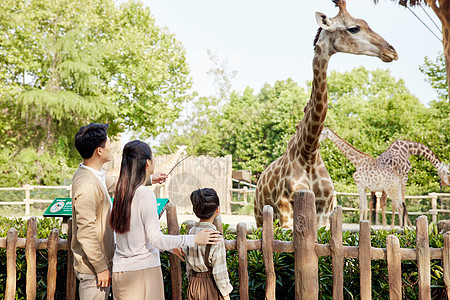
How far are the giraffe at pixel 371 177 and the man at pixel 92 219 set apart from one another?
287 inches

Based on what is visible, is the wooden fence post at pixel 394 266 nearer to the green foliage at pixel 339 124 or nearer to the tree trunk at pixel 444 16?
the tree trunk at pixel 444 16

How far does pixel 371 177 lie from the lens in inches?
380

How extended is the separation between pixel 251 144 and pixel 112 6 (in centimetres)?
868

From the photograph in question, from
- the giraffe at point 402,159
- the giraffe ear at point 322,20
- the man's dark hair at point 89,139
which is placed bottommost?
the man's dark hair at point 89,139

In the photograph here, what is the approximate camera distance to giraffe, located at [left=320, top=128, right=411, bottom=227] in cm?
951

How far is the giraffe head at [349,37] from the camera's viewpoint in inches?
161

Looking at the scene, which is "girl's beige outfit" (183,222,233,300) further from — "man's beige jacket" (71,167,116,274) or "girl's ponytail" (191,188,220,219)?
"man's beige jacket" (71,167,116,274)

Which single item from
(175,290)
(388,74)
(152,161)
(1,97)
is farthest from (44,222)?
(388,74)

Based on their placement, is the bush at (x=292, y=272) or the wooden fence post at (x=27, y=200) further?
the wooden fence post at (x=27, y=200)

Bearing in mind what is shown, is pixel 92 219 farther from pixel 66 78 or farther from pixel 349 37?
pixel 66 78

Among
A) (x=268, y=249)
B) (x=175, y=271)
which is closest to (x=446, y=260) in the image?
(x=268, y=249)

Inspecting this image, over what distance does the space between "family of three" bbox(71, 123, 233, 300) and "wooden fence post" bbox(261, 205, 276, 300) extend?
0.54 meters

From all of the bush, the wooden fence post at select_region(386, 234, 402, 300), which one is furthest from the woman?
the wooden fence post at select_region(386, 234, 402, 300)

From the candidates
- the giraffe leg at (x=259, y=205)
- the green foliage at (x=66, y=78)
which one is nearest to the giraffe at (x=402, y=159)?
the giraffe leg at (x=259, y=205)
